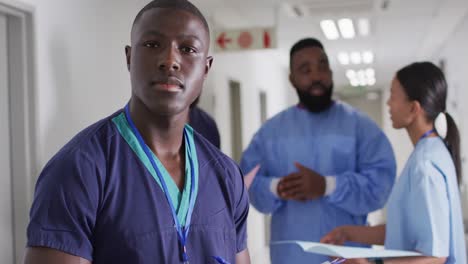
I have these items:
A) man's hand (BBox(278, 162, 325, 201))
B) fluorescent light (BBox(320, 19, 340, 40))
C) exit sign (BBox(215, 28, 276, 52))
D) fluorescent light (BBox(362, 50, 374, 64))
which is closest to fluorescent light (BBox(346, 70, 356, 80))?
fluorescent light (BBox(362, 50, 374, 64))

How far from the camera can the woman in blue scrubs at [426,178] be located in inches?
54.4

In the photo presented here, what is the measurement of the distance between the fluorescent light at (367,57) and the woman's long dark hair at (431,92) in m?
5.66

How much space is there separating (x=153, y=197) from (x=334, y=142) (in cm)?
141

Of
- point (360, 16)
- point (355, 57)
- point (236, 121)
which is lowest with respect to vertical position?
point (236, 121)

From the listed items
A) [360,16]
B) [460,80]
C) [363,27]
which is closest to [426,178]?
[360,16]

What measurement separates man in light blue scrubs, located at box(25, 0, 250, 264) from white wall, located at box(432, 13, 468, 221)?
4.17m

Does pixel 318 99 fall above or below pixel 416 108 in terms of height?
above

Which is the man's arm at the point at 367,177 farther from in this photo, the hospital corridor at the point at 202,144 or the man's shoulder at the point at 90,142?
the man's shoulder at the point at 90,142

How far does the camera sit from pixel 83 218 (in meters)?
0.79

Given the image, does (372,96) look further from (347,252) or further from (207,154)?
(207,154)

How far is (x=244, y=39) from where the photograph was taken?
13.0ft

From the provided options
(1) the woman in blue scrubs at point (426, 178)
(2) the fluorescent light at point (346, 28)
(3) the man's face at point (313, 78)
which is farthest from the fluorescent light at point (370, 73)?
(1) the woman in blue scrubs at point (426, 178)

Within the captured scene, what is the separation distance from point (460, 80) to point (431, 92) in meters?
3.94

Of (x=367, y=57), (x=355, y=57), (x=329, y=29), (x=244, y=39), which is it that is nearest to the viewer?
(x=244, y=39)
